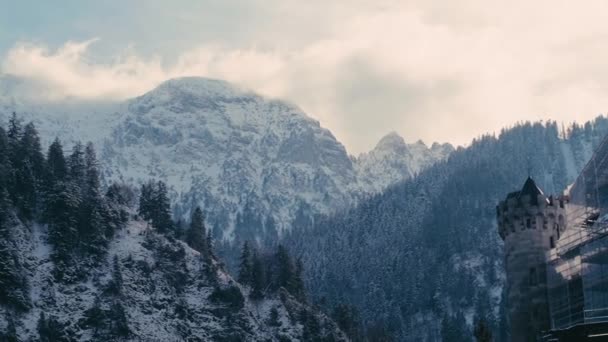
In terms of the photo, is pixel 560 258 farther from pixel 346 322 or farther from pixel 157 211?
A: pixel 157 211

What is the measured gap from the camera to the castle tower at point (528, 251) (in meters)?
93.5

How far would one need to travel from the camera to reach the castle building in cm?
7250

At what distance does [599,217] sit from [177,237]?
391ft

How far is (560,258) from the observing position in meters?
88.6

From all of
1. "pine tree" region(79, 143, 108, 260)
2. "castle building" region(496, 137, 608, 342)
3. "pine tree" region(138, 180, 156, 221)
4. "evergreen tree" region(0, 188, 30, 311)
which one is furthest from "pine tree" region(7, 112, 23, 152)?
"castle building" region(496, 137, 608, 342)

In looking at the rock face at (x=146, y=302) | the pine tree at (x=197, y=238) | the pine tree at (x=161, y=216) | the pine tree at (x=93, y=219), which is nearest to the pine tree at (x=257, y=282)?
the rock face at (x=146, y=302)

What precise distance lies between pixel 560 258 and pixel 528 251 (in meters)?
7.33

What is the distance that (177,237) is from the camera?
187375mm

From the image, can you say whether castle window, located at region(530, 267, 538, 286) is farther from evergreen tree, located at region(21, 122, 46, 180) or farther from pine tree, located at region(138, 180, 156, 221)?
pine tree, located at region(138, 180, 156, 221)

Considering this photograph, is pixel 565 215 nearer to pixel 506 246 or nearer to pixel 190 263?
pixel 506 246

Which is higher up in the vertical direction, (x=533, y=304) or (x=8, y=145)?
(x=8, y=145)

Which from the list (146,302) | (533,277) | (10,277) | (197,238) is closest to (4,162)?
(10,277)

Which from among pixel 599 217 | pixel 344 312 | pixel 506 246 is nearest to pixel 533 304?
pixel 506 246

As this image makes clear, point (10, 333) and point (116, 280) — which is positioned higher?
point (116, 280)
